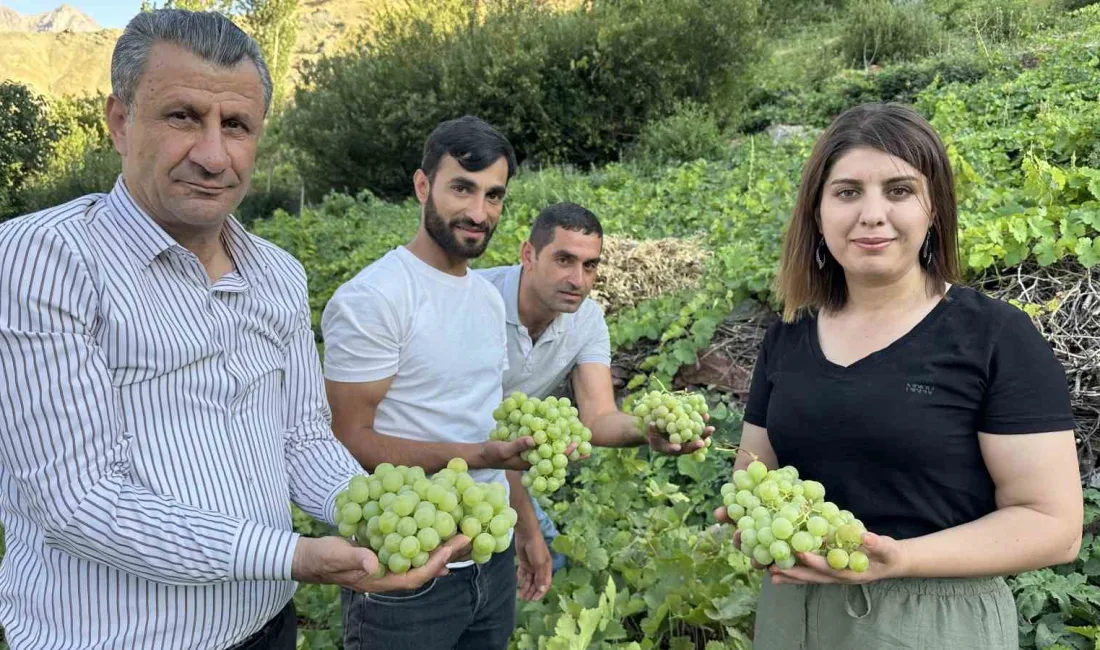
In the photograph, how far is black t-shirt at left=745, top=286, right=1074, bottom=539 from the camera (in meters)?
1.74

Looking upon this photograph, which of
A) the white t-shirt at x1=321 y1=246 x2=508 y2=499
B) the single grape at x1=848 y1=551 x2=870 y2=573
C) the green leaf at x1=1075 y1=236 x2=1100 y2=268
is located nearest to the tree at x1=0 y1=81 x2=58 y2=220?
the white t-shirt at x1=321 y1=246 x2=508 y2=499

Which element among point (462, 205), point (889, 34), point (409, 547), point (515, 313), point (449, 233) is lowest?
point (409, 547)

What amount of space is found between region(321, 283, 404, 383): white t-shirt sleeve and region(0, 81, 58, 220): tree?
746 inches

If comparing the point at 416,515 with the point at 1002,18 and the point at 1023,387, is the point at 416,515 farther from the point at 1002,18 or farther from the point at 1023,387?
the point at 1002,18

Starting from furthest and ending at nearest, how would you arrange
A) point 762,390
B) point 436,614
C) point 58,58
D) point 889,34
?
1. point 58,58
2. point 889,34
3. point 436,614
4. point 762,390

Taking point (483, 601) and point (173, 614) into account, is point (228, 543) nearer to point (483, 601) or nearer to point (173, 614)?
point (173, 614)

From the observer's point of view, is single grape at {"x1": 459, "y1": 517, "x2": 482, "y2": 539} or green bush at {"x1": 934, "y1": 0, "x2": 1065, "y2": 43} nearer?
single grape at {"x1": 459, "y1": 517, "x2": 482, "y2": 539}

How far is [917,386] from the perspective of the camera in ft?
6.00

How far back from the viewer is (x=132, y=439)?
5.19 ft

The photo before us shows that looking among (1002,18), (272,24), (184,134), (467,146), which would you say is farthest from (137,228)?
(272,24)

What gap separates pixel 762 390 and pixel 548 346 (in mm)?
1248

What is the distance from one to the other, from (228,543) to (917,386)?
1.60 metres

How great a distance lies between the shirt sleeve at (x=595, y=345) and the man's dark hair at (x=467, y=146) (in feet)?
2.83

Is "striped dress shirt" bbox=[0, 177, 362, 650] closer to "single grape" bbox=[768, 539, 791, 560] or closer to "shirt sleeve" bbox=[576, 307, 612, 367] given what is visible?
"single grape" bbox=[768, 539, 791, 560]
